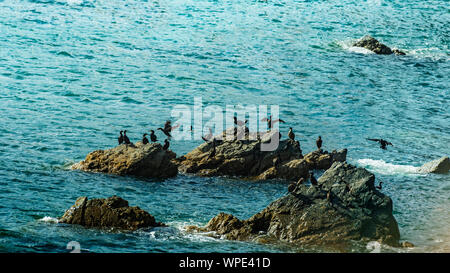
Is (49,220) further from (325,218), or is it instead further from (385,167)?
(385,167)

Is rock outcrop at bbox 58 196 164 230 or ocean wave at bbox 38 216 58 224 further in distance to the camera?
ocean wave at bbox 38 216 58 224

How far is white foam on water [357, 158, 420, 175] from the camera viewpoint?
1216 inches

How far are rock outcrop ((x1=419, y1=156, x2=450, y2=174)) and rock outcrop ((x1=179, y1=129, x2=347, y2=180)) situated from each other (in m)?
4.70

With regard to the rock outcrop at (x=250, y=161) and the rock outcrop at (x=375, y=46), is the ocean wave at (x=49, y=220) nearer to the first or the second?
the rock outcrop at (x=250, y=161)

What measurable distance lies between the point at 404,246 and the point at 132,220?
881 cm

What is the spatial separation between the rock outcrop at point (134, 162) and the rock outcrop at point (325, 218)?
612 centimetres

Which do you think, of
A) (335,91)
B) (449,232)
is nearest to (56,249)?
→ (449,232)

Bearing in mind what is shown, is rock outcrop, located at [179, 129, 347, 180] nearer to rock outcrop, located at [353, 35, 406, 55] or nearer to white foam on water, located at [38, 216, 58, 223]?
white foam on water, located at [38, 216, 58, 223]

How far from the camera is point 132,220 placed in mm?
21969

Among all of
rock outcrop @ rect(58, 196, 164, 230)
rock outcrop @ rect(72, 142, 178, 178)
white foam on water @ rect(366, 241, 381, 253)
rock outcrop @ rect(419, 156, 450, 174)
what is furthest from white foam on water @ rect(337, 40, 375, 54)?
rock outcrop @ rect(58, 196, 164, 230)

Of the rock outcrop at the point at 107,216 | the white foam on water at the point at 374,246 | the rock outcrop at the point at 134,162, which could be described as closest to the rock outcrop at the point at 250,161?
the rock outcrop at the point at 134,162

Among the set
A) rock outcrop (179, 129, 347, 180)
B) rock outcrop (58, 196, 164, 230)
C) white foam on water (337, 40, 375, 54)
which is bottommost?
rock outcrop (58, 196, 164, 230)

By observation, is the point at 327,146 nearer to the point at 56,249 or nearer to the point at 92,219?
the point at 92,219

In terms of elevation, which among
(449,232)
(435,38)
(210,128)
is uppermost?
(435,38)
